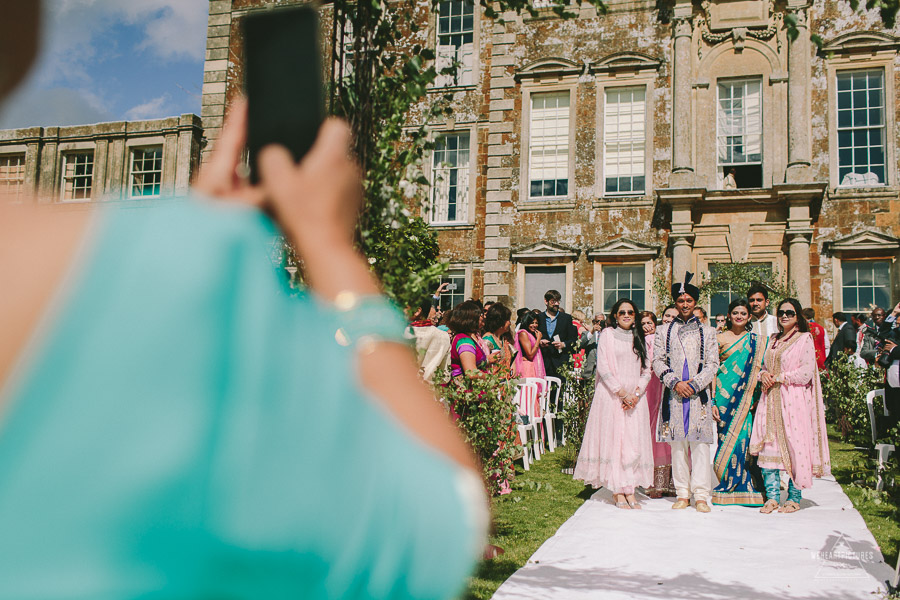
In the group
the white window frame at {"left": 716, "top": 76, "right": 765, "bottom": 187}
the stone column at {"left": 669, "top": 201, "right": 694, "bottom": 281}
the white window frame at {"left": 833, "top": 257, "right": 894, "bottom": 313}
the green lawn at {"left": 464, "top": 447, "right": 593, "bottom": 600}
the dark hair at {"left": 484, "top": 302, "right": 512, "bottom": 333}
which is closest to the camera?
the green lawn at {"left": 464, "top": 447, "right": 593, "bottom": 600}

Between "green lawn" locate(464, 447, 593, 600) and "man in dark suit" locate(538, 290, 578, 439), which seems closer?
"green lawn" locate(464, 447, 593, 600)

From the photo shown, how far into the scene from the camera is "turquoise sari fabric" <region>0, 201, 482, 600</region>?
568mm

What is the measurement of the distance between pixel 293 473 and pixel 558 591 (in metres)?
5.04

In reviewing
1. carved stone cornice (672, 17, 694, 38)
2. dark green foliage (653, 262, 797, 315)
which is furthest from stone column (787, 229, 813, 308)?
carved stone cornice (672, 17, 694, 38)

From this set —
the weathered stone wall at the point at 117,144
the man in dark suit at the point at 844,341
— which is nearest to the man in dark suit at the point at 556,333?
the man in dark suit at the point at 844,341

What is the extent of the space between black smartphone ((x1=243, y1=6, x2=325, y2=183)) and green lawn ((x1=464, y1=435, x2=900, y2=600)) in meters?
4.19

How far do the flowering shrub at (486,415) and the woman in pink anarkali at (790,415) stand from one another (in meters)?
3.27

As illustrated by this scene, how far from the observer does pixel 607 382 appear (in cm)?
851

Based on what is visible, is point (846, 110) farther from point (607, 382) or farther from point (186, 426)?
point (186, 426)

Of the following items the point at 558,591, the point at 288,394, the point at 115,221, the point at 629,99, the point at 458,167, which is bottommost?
the point at 558,591

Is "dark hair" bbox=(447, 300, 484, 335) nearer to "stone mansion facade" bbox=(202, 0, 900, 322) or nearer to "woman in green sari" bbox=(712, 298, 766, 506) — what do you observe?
"woman in green sari" bbox=(712, 298, 766, 506)

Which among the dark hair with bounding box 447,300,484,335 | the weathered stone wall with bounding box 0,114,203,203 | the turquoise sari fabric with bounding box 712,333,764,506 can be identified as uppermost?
the weathered stone wall with bounding box 0,114,203,203

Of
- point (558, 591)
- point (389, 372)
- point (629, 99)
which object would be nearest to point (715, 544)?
point (558, 591)

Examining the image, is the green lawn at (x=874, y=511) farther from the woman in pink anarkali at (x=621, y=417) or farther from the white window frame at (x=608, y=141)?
the white window frame at (x=608, y=141)
